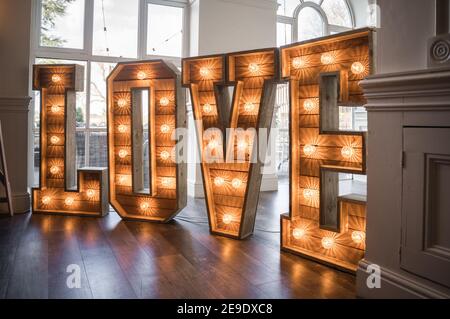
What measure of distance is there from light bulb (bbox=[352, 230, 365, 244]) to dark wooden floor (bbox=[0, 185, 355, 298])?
201 mm

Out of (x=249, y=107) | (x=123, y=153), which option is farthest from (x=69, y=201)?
(x=249, y=107)

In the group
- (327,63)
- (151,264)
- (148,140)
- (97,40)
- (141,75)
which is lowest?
(151,264)

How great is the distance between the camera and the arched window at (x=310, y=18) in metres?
5.62

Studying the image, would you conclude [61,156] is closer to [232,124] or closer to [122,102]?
[122,102]

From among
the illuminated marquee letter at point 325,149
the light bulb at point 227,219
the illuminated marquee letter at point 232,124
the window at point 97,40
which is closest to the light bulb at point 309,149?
the illuminated marquee letter at point 325,149

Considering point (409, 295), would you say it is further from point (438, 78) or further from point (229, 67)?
point (229, 67)

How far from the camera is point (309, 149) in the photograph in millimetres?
2293

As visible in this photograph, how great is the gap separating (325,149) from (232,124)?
754 millimetres

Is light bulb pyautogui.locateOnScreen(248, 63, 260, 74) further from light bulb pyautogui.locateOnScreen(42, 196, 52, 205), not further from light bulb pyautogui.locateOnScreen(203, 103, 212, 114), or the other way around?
light bulb pyautogui.locateOnScreen(42, 196, 52, 205)

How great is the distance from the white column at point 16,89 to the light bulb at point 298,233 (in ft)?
8.67

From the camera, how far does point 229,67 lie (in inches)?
106

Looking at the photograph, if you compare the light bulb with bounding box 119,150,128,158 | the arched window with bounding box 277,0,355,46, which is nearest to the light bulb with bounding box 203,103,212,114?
the light bulb with bounding box 119,150,128,158

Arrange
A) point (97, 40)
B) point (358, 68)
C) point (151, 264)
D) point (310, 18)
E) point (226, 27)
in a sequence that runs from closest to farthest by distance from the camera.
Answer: point (358, 68)
point (151, 264)
point (97, 40)
point (226, 27)
point (310, 18)

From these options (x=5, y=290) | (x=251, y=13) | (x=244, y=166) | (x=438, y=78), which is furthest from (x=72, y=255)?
(x=251, y=13)
